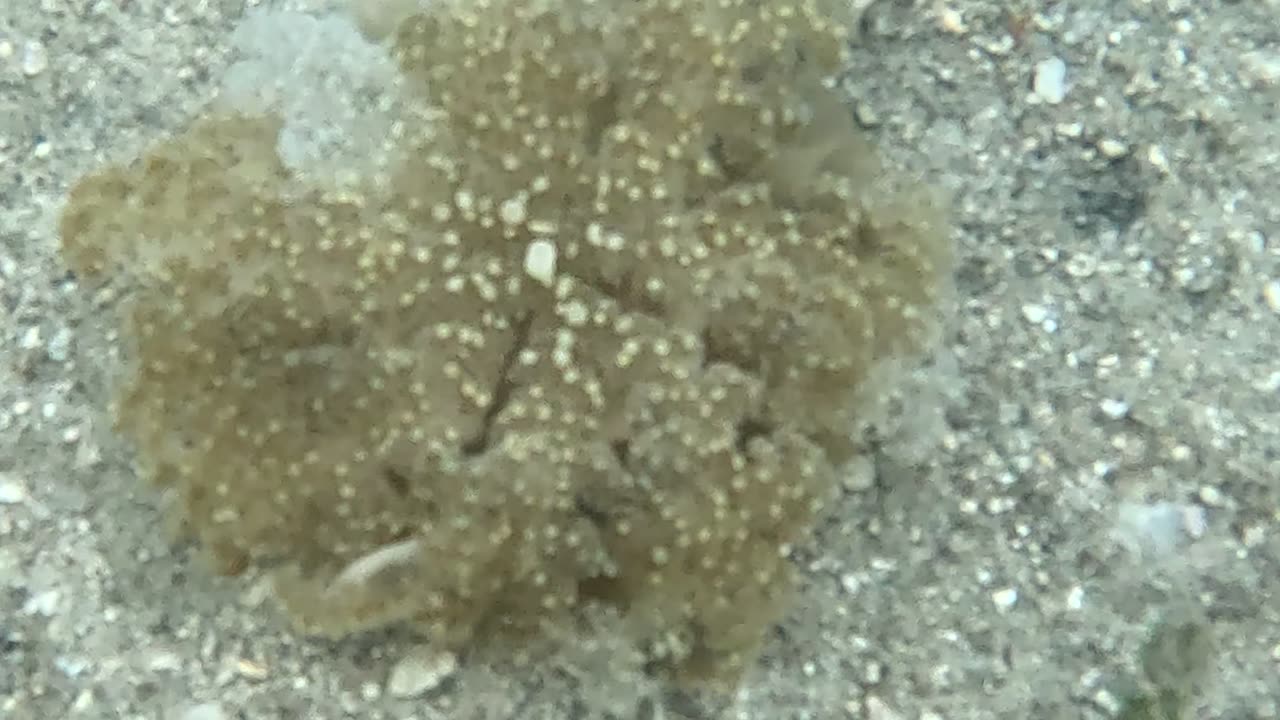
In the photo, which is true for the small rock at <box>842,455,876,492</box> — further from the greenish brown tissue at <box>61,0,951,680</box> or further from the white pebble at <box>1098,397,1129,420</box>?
the white pebble at <box>1098,397,1129,420</box>

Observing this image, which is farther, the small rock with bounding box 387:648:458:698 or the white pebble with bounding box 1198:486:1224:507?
the white pebble with bounding box 1198:486:1224:507

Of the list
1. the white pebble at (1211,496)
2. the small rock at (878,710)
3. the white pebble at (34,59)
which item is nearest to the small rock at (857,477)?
the small rock at (878,710)

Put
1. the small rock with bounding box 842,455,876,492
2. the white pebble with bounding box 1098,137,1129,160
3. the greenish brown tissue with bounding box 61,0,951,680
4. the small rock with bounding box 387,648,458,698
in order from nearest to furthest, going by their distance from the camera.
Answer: the greenish brown tissue with bounding box 61,0,951,680 < the small rock with bounding box 387,648,458,698 < the small rock with bounding box 842,455,876,492 < the white pebble with bounding box 1098,137,1129,160

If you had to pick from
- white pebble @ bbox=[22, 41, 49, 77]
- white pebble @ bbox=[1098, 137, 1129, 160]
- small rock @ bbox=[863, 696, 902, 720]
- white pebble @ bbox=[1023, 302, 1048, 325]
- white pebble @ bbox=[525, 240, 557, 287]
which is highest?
white pebble @ bbox=[525, 240, 557, 287]

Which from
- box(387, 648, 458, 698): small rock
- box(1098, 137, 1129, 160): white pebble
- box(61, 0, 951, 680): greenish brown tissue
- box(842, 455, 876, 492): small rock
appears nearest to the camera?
box(61, 0, 951, 680): greenish brown tissue

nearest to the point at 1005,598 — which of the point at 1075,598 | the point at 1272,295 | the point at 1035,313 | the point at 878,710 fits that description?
the point at 1075,598

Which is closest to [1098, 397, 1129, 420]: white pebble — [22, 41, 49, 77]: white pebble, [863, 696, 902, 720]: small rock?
[863, 696, 902, 720]: small rock

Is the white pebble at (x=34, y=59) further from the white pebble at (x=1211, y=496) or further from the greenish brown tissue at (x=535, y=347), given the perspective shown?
the white pebble at (x=1211, y=496)
